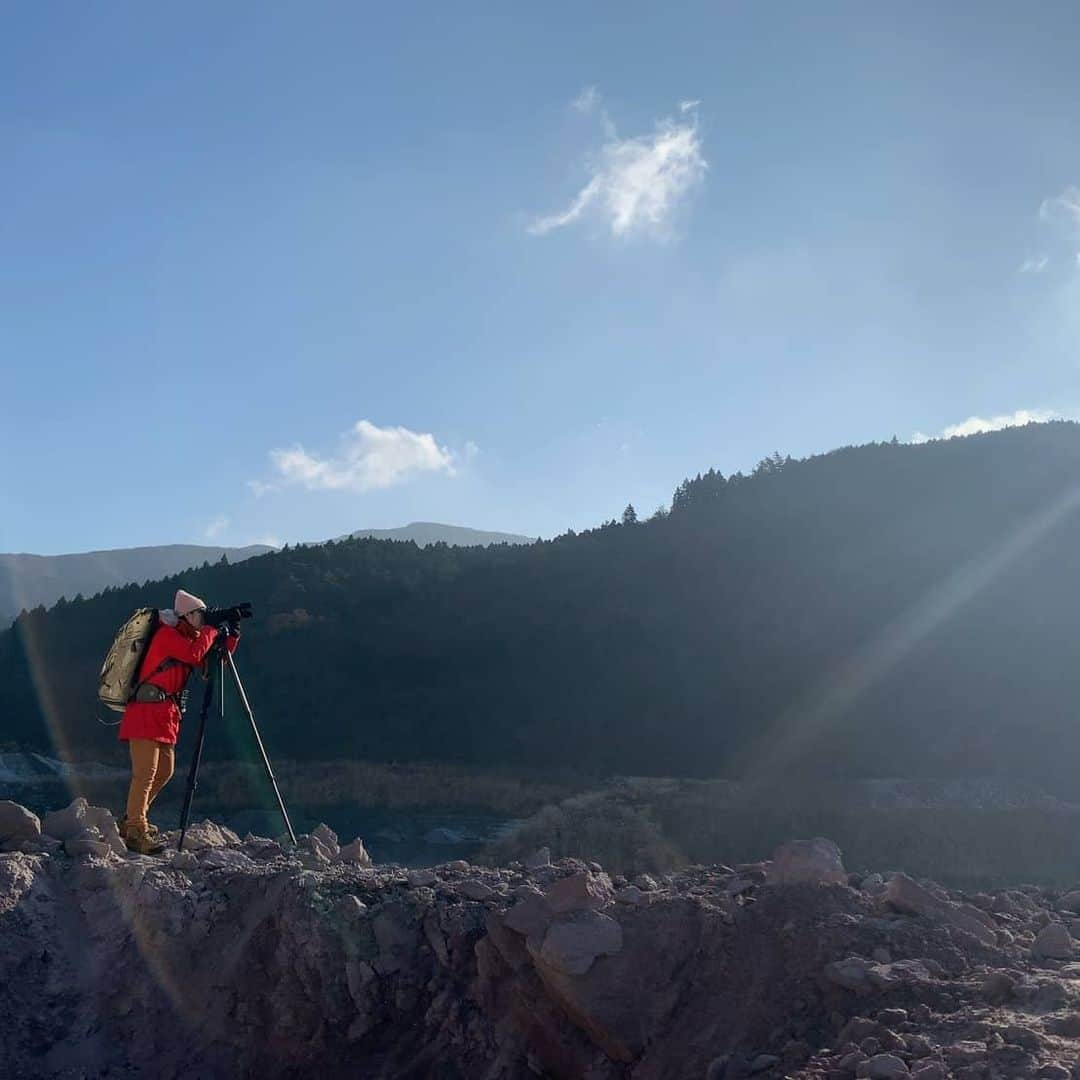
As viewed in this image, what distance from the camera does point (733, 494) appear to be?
48.8 metres

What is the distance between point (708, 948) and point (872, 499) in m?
40.3

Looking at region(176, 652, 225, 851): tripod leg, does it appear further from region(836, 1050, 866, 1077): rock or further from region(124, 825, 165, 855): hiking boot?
region(836, 1050, 866, 1077): rock

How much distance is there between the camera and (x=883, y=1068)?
123 inches

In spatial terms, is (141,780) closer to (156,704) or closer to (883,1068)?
(156,704)

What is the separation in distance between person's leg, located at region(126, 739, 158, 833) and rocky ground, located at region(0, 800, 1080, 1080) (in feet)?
1.52

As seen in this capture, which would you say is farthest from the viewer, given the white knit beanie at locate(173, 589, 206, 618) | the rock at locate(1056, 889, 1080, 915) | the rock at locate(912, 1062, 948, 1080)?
the white knit beanie at locate(173, 589, 206, 618)

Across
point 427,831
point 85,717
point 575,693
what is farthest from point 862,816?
point 85,717

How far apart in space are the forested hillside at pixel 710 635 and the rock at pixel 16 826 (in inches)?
927

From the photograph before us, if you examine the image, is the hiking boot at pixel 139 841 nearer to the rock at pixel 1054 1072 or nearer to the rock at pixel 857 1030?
the rock at pixel 857 1030

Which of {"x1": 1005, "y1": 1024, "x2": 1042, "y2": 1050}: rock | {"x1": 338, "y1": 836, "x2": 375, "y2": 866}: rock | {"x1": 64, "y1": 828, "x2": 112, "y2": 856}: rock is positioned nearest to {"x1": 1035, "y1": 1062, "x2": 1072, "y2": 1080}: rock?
{"x1": 1005, "y1": 1024, "x2": 1042, "y2": 1050}: rock

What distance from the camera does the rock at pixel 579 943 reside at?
466cm

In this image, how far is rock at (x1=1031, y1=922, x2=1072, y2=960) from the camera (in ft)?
13.6

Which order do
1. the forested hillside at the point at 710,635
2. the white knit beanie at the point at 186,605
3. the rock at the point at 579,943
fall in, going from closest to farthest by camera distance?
1. the rock at the point at 579,943
2. the white knit beanie at the point at 186,605
3. the forested hillside at the point at 710,635

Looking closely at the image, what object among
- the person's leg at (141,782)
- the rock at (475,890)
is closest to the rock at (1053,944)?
the rock at (475,890)
